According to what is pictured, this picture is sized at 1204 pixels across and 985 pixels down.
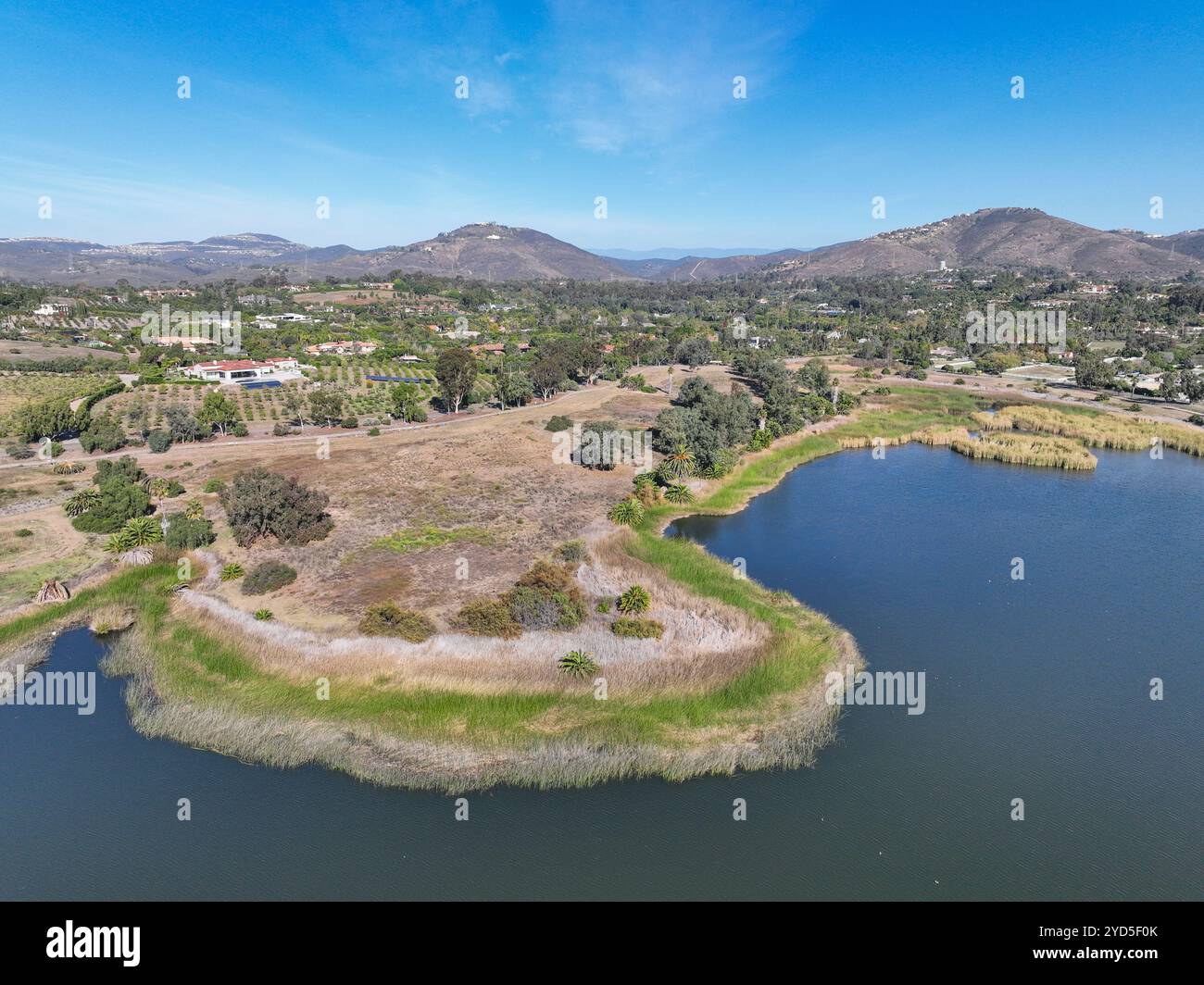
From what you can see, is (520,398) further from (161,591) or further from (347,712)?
(347,712)

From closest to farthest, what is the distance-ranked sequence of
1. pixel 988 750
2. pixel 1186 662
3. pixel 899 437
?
pixel 988 750 < pixel 1186 662 < pixel 899 437

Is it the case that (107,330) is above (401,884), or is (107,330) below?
above

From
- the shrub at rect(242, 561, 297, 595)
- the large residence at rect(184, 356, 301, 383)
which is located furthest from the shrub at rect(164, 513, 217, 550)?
the large residence at rect(184, 356, 301, 383)

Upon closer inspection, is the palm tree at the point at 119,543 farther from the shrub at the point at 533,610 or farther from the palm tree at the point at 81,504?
the shrub at the point at 533,610

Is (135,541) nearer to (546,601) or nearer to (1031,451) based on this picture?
(546,601)

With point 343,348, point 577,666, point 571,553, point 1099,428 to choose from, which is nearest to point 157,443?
point 571,553

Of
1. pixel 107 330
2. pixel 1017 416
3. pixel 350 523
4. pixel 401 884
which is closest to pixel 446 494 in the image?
pixel 350 523

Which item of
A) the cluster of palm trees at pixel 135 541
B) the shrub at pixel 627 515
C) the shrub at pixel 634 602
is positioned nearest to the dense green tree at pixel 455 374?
the shrub at pixel 627 515
